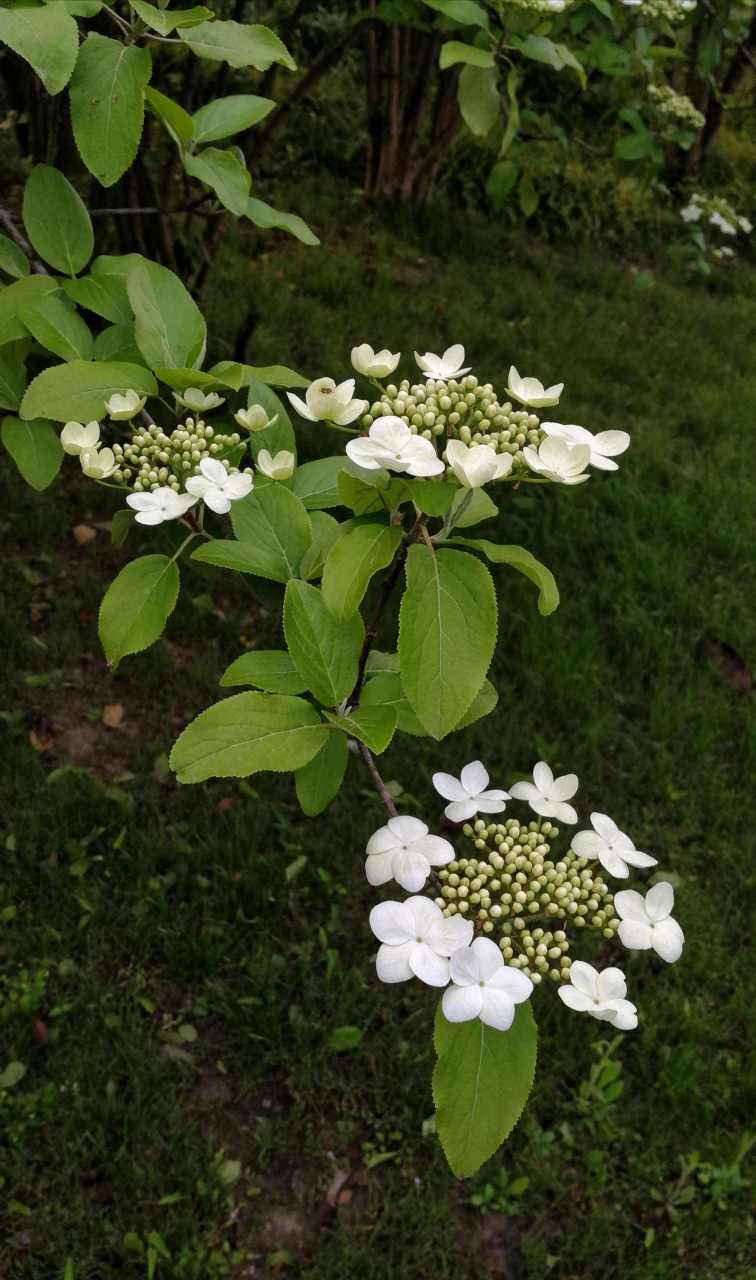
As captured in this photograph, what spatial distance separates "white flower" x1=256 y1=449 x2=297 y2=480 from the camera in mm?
1167

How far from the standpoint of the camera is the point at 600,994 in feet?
3.16

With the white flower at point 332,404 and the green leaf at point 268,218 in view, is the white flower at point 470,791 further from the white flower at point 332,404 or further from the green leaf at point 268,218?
the green leaf at point 268,218

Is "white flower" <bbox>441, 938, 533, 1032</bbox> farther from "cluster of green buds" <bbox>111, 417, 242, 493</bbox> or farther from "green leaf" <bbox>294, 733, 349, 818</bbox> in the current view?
"cluster of green buds" <bbox>111, 417, 242, 493</bbox>

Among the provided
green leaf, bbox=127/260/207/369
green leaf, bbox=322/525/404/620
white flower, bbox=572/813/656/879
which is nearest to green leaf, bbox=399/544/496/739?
green leaf, bbox=322/525/404/620

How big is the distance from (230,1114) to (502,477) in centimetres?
192

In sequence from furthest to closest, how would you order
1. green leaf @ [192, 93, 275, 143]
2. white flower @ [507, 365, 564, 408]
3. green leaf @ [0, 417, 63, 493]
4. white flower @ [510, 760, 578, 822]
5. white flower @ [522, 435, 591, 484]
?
green leaf @ [192, 93, 275, 143] → green leaf @ [0, 417, 63, 493] → white flower @ [510, 760, 578, 822] → white flower @ [507, 365, 564, 408] → white flower @ [522, 435, 591, 484]

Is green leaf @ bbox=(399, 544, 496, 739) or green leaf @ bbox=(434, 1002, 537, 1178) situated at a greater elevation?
green leaf @ bbox=(399, 544, 496, 739)

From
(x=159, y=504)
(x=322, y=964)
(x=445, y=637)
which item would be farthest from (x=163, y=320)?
(x=322, y=964)

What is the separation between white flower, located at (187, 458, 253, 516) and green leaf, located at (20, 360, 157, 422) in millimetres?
175

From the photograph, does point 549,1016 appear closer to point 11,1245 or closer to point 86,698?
point 11,1245

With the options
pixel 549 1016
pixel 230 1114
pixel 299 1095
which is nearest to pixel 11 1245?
pixel 230 1114

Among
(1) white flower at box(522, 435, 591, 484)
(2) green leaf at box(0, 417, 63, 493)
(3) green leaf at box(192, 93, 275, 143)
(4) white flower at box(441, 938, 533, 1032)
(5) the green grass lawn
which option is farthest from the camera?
(5) the green grass lawn

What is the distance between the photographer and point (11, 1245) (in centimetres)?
208

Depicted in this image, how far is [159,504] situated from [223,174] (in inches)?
23.1
